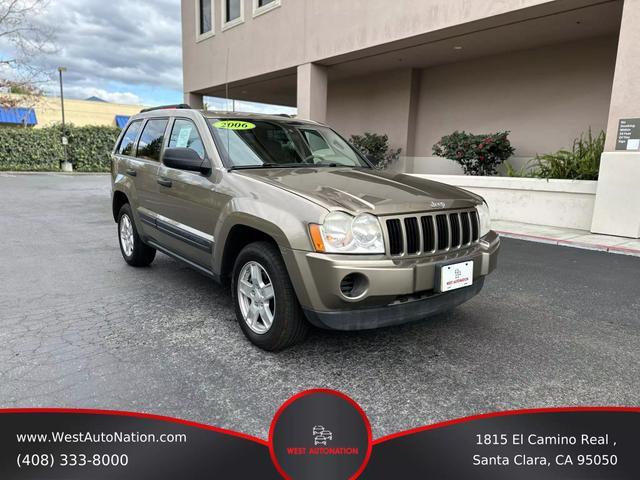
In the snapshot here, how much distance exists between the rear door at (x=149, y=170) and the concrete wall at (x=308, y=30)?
3.88 metres

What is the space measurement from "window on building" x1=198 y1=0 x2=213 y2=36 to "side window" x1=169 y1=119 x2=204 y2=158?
15565 mm

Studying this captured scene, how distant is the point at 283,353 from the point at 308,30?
1214 centimetres

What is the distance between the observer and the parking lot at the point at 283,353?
8.64ft

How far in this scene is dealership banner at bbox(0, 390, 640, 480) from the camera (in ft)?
6.57

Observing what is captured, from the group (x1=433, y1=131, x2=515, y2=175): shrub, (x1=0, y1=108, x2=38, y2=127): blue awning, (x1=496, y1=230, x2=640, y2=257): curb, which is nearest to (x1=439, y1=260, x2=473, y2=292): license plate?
(x1=496, y1=230, x2=640, y2=257): curb

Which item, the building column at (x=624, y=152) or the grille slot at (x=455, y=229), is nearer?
the grille slot at (x=455, y=229)

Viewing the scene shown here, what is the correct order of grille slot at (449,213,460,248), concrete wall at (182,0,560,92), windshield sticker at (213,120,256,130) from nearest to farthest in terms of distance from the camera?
grille slot at (449,213,460,248) → windshield sticker at (213,120,256,130) → concrete wall at (182,0,560,92)

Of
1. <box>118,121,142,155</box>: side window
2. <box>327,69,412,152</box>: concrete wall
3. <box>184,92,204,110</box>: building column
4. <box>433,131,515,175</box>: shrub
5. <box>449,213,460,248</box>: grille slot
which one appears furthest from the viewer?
<box>184,92,204,110</box>: building column

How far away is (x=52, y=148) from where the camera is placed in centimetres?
2669

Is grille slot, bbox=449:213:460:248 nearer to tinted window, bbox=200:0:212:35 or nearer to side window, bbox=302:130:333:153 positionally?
side window, bbox=302:130:333:153

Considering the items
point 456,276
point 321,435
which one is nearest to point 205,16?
point 456,276

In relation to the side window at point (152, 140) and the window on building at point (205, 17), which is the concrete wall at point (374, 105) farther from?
the side window at point (152, 140)

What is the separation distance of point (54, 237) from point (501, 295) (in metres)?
6.72

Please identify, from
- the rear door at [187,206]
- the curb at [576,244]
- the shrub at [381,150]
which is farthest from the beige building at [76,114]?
the rear door at [187,206]
